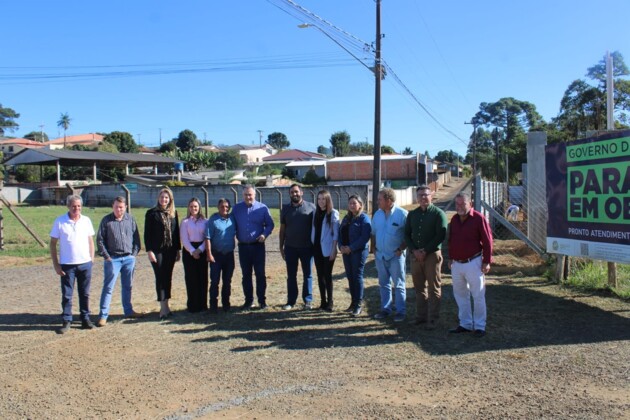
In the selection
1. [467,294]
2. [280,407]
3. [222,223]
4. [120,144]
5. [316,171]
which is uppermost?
[120,144]

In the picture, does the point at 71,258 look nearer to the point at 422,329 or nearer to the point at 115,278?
the point at 115,278

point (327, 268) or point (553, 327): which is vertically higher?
point (327, 268)

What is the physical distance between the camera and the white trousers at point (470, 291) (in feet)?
19.3

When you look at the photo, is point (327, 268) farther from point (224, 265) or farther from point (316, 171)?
point (316, 171)

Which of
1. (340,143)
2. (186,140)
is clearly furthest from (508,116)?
(186,140)

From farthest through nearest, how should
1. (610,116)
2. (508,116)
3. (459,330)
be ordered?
(508,116), (610,116), (459,330)

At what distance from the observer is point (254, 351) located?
5.60 metres

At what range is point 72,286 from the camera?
662cm

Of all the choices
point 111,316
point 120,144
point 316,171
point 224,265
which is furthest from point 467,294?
point 120,144

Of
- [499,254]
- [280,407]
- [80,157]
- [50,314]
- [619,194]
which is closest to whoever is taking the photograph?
[280,407]

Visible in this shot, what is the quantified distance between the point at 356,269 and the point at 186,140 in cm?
11177

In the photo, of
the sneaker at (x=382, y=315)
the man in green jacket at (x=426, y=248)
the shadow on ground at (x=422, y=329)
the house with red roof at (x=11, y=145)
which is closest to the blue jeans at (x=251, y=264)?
the shadow on ground at (x=422, y=329)

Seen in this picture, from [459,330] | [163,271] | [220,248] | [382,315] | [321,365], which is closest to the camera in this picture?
[321,365]

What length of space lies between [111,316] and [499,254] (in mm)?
8823
